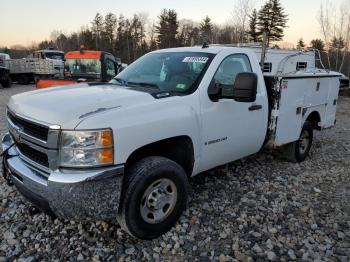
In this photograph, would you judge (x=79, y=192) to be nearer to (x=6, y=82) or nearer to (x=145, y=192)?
(x=145, y=192)

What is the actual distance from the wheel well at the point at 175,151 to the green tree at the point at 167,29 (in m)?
51.0

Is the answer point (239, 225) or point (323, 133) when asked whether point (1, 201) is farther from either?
point (323, 133)

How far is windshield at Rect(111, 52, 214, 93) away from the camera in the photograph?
12.2ft

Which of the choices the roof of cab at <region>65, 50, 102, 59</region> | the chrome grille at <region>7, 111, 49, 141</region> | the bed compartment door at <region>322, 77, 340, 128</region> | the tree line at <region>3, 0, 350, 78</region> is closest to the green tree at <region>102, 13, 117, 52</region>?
the tree line at <region>3, 0, 350, 78</region>

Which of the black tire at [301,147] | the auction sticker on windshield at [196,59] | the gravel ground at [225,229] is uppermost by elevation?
the auction sticker on windshield at [196,59]

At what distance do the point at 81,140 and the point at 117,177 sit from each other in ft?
1.38

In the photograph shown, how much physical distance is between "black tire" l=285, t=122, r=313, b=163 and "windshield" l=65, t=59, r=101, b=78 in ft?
34.8

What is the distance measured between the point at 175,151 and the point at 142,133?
2.09 ft

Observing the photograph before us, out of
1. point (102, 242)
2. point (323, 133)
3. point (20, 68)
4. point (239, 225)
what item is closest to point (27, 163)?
point (102, 242)

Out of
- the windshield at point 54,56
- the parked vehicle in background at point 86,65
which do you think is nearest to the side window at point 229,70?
the parked vehicle in background at point 86,65

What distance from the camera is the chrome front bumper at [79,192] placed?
2631 millimetres

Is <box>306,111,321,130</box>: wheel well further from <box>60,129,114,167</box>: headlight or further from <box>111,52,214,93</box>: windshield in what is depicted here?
<box>60,129,114,167</box>: headlight

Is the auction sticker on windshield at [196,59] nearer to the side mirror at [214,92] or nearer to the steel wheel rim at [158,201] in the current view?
the side mirror at [214,92]

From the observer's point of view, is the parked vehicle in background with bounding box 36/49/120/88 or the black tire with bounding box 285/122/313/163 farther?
the parked vehicle in background with bounding box 36/49/120/88
